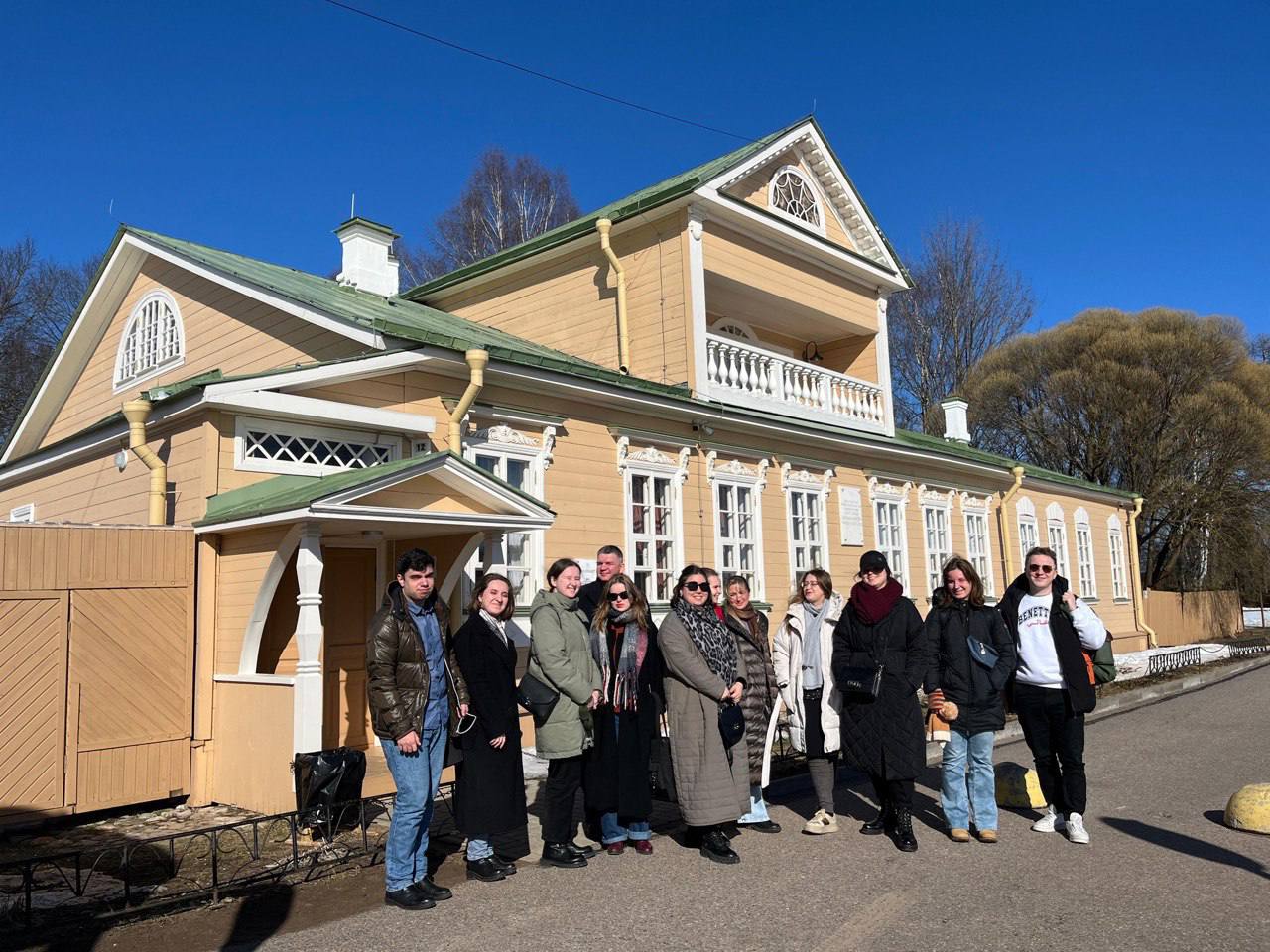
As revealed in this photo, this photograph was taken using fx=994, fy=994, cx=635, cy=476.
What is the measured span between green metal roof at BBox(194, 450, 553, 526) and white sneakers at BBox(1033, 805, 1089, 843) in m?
4.44

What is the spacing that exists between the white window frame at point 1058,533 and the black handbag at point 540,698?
1912cm

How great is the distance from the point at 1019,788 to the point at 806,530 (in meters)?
7.53

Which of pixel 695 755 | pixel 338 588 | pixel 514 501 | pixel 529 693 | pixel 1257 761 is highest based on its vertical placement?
pixel 514 501

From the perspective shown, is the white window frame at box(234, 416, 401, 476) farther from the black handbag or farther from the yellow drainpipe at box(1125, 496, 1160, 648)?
the yellow drainpipe at box(1125, 496, 1160, 648)

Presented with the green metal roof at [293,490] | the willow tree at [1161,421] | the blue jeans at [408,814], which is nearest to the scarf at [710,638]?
the blue jeans at [408,814]

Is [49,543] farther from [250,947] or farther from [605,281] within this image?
[605,281]

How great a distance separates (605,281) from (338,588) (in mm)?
6880

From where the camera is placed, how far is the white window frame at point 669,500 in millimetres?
11812

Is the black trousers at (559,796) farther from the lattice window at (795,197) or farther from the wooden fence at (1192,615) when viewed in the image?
the wooden fence at (1192,615)

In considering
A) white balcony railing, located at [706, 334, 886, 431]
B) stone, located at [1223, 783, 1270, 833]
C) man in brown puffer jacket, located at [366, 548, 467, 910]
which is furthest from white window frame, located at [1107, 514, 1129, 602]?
man in brown puffer jacket, located at [366, 548, 467, 910]

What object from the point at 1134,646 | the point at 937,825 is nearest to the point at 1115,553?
the point at 1134,646

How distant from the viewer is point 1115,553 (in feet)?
84.2

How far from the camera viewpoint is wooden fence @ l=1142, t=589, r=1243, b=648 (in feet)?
91.3

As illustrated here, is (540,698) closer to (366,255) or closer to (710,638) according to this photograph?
(710,638)
